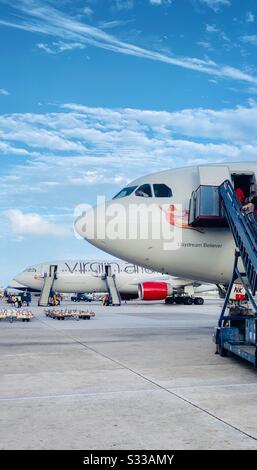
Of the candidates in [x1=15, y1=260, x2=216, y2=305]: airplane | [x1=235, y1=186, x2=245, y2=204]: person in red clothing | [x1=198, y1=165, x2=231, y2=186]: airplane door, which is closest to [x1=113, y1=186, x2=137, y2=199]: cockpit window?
[x1=198, y1=165, x2=231, y2=186]: airplane door

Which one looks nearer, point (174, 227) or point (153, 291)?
point (174, 227)

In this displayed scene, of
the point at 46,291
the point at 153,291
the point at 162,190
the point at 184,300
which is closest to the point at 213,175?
the point at 162,190

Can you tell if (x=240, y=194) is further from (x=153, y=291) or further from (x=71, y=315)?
(x=153, y=291)

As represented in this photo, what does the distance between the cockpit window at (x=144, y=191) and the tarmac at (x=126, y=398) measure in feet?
13.6

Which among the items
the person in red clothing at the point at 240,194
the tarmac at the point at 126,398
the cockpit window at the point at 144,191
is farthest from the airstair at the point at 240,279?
the cockpit window at the point at 144,191

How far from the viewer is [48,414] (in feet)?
19.1

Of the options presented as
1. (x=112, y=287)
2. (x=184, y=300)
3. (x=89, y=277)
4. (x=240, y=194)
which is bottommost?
(x=184, y=300)

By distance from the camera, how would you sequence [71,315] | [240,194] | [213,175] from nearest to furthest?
[213,175]
[240,194]
[71,315]

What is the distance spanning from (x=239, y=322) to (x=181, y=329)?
7.54 meters

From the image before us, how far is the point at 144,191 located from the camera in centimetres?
1269

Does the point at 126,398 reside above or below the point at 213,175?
below

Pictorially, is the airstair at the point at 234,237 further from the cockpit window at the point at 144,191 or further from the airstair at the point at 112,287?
the airstair at the point at 112,287

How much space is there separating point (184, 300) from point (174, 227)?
35864 mm
